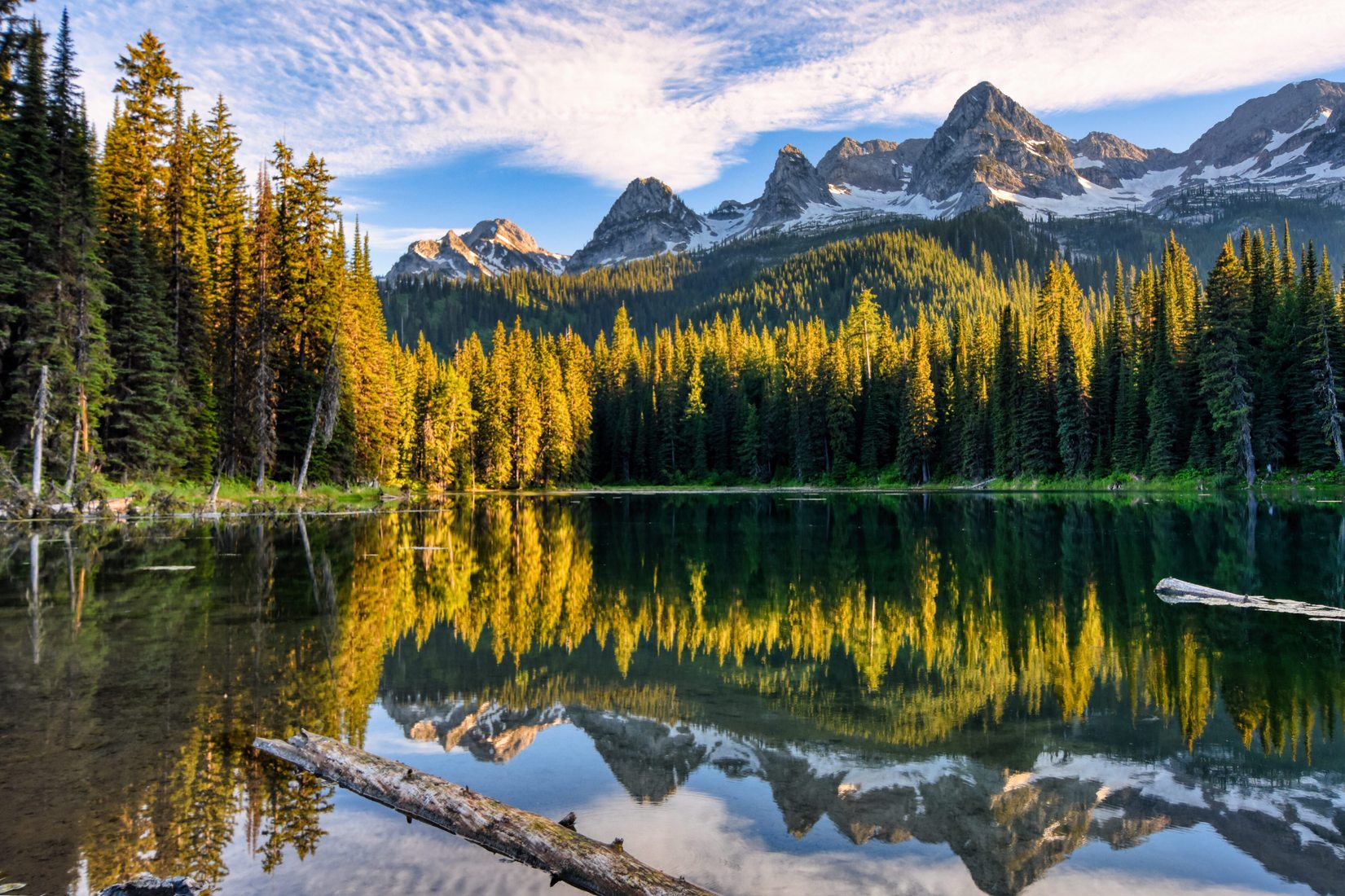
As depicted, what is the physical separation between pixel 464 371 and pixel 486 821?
88.1m

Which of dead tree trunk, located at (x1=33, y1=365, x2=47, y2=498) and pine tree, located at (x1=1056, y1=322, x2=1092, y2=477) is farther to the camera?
pine tree, located at (x1=1056, y1=322, x2=1092, y2=477)

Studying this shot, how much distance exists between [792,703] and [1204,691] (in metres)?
5.37

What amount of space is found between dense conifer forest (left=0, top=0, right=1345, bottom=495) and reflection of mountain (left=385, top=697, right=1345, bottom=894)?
114ft

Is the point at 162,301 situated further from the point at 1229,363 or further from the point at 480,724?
the point at 1229,363

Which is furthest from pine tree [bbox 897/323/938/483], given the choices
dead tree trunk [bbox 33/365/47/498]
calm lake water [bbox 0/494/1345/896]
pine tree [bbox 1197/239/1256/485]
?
dead tree trunk [bbox 33/365/47/498]

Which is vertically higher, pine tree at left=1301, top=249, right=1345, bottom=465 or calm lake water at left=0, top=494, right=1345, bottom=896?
pine tree at left=1301, top=249, right=1345, bottom=465

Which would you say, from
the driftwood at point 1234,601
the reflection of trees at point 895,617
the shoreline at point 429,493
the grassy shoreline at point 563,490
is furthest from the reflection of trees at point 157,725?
the grassy shoreline at point 563,490

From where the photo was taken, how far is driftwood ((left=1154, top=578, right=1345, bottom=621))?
14.9m

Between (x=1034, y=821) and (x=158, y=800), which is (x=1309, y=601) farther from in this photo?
(x=158, y=800)

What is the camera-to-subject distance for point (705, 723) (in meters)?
9.80

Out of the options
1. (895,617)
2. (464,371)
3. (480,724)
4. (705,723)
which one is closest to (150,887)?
(480,724)

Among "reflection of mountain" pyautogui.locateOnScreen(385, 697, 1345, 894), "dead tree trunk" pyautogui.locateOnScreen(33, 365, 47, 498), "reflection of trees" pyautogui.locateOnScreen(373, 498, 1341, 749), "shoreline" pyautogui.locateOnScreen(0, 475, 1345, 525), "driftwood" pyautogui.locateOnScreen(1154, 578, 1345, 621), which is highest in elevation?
"dead tree trunk" pyautogui.locateOnScreen(33, 365, 47, 498)

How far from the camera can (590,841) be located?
597 centimetres

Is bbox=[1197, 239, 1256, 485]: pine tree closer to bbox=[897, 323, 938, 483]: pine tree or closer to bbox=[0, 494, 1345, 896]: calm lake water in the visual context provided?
bbox=[897, 323, 938, 483]: pine tree
